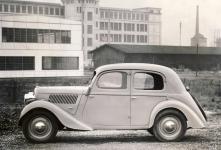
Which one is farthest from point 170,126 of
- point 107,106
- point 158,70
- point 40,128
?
point 40,128

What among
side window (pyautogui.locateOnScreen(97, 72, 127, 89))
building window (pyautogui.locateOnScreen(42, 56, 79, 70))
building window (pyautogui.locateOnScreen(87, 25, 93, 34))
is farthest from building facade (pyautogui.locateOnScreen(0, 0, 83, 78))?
side window (pyautogui.locateOnScreen(97, 72, 127, 89))

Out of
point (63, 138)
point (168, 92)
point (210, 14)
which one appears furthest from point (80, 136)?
point (210, 14)

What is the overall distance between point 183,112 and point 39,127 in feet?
9.07

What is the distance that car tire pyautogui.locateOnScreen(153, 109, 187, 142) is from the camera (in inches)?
329

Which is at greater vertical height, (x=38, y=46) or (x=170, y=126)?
(x=38, y=46)

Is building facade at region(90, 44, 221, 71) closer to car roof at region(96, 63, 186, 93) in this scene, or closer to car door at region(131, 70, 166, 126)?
car roof at region(96, 63, 186, 93)

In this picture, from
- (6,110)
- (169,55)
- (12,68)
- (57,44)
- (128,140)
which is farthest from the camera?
(169,55)

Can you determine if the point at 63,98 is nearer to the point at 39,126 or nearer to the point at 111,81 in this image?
the point at 39,126

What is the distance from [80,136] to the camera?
938 centimetres

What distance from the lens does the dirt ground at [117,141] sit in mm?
7801

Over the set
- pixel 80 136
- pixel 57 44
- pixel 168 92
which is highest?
pixel 57 44

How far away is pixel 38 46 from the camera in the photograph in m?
36.4

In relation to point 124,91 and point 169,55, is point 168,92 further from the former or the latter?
point 169,55

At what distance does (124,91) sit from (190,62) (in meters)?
33.8
